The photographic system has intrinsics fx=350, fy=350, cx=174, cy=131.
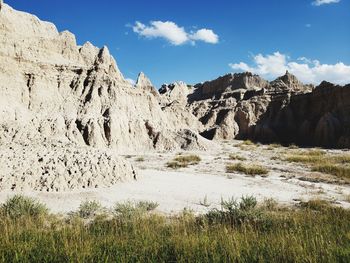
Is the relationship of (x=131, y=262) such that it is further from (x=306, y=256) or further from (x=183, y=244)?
(x=306, y=256)

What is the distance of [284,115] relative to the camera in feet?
192

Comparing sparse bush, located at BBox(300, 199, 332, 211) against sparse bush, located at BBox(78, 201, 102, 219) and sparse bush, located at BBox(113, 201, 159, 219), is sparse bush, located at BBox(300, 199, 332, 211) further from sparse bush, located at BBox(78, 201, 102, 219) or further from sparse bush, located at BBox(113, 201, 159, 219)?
sparse bush, located at BBox(78, 201, 102, 219)

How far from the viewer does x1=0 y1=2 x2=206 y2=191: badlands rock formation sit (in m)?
22.3

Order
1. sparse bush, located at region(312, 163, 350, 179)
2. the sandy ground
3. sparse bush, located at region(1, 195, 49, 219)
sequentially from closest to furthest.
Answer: sparse bush, located at region(1, 195, 49, 219), the sandy ground, sparse bush, located at region(312, 163, 350, 179)

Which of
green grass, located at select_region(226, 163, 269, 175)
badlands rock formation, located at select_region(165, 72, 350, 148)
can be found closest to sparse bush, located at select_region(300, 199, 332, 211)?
green grass, located at select_region(226, 163, 269, 175)

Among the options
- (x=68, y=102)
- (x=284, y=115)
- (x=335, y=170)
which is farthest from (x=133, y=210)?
(x=284, y=115)

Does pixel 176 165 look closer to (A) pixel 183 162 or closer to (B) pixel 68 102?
(A) pixel 183 162

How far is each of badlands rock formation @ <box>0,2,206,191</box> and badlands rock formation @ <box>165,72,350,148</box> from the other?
2080 cm

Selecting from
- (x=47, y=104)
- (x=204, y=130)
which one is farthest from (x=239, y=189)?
(x=204, y=130)

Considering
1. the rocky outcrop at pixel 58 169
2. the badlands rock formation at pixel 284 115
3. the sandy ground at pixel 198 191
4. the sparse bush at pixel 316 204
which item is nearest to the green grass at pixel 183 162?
the sandy ground at pixel 198 191

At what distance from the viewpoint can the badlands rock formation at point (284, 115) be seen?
159 ft

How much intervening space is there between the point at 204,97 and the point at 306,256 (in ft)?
267

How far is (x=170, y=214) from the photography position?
33.9 ft

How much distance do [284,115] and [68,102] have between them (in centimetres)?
3945
